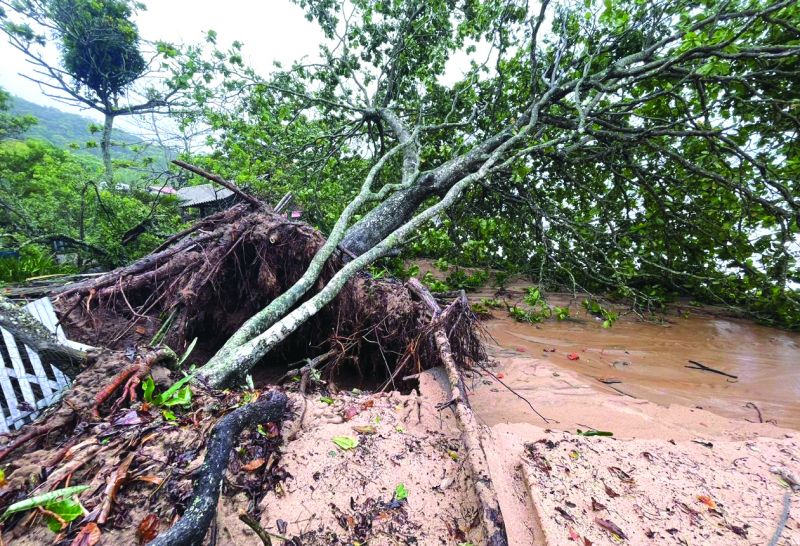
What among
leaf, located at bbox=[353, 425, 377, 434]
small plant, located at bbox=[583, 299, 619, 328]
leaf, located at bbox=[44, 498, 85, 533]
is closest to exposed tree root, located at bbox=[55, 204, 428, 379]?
leaf, located at bbox=[353, 425, 377, 434]

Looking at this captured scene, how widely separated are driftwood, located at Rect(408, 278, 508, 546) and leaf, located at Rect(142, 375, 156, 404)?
195 centimetres

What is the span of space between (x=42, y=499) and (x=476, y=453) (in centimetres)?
200

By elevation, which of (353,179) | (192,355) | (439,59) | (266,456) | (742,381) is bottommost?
(192,355)

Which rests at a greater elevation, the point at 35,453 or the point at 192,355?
the point at 35,453

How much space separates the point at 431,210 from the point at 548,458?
9.22 feet

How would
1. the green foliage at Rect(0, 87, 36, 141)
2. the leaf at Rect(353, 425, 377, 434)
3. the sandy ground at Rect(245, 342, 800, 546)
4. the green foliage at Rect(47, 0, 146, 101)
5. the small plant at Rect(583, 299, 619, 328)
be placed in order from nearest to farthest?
the sandy ground at Rect(245, 342, 800, 546)
the leaf at Rect(353, 425, 377, 434)
the small plant at Rect(583, 299, 619, 328)
the green foliage at Rect(47, 0, 146, 101)
the green foliage at Rect(0, 87, 36, 141)

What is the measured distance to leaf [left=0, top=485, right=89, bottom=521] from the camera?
4.13 ft

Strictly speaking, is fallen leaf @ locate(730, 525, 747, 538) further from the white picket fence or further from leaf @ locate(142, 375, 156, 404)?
the white picket fence

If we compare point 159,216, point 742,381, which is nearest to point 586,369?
point 742,381

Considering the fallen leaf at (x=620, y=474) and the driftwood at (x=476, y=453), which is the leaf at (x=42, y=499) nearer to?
the driftwood at (x=476, y=453)

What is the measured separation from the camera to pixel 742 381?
361 cm

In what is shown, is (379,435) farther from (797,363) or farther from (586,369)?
(797,363)

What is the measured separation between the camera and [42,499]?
1301 mm

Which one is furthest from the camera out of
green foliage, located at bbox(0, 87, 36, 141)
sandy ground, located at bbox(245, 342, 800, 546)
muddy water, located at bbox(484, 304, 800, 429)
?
green foliage, located at bbox(0, 87, 36, 141)
